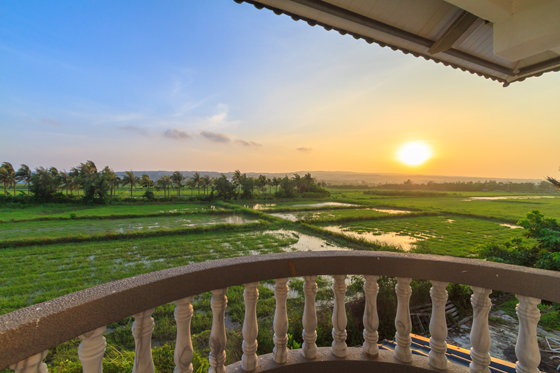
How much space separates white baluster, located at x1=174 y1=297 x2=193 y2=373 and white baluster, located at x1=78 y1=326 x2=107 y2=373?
0.23 m

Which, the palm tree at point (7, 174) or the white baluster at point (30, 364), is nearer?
the white baluster at point (30, 364)

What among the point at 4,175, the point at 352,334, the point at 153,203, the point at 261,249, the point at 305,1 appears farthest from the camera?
the point at 153,203

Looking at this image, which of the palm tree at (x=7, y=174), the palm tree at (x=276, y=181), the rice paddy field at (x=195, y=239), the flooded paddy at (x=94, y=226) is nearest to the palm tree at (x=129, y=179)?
the rice paddy field at (x=195, y=239)

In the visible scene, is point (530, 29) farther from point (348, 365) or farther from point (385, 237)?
point (385, 237)

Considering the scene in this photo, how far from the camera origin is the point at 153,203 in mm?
25484

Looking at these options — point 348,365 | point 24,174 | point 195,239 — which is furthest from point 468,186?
point 24,174

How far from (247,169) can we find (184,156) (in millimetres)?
9869

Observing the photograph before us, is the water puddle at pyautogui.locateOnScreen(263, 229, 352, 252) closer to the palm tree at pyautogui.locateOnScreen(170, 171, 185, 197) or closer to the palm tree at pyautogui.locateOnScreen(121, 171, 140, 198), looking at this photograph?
the palm tree at pyautogui.locateOnScreen(170, 171, 185, 197)

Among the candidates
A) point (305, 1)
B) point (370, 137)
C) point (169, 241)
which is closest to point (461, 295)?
point (305, 1)

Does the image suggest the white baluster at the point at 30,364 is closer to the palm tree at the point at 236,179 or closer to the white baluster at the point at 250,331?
the white baluster at the point at 250,331

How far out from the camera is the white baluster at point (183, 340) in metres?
0.85

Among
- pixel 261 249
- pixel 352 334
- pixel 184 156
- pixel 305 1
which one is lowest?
pixel 261 249

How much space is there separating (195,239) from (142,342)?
1578 centimetres

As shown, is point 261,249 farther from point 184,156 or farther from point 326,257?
point 184,156
